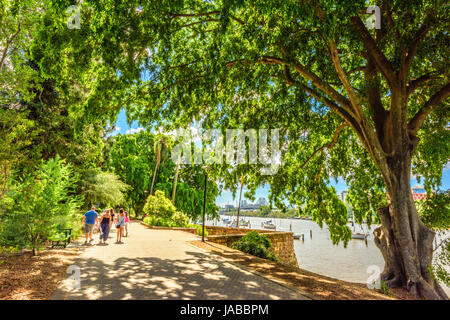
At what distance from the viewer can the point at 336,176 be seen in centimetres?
1498

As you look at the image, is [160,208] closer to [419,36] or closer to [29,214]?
[29,214]

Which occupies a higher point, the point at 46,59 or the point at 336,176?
the point at 46,59

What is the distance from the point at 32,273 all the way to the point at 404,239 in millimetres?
11326

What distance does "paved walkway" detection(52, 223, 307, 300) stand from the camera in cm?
567

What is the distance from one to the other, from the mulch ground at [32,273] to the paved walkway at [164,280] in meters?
0.32

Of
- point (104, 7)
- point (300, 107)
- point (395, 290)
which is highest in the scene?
point (104, 7)

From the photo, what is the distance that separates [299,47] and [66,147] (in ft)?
55.9

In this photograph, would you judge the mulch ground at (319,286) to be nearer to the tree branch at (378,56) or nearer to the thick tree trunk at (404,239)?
the thick tree trunk at (404,239)

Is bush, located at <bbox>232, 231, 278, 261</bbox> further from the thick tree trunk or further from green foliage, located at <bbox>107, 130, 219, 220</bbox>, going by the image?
green foliage, located at <bbox>107, 130, 219, 220</bbox>

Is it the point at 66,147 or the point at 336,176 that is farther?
the point at 66,147

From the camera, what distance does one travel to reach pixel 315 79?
9.64 metres

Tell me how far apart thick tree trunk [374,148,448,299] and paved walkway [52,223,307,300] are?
17.0 ft
